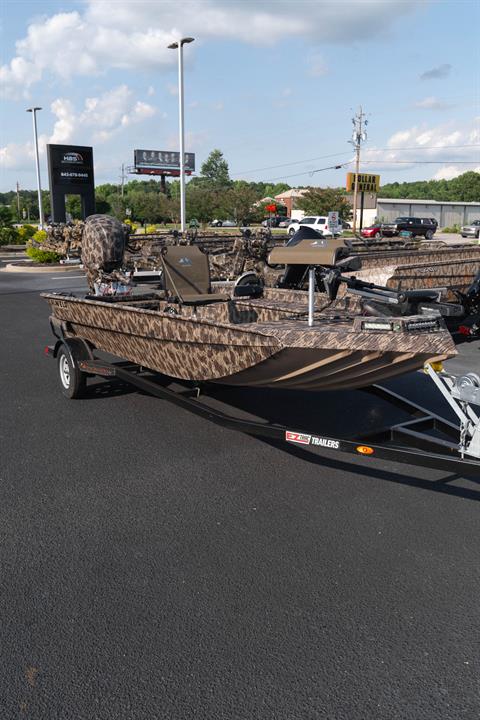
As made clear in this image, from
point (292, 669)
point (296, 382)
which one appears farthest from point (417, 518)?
point (292, 669)

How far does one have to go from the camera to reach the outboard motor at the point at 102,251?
6895 millimetres

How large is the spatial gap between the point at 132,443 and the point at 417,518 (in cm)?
248

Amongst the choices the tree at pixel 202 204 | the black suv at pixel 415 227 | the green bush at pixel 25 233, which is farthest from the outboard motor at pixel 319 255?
the tree at pixel 202 204

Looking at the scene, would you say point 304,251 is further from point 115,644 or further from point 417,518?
point 115,644

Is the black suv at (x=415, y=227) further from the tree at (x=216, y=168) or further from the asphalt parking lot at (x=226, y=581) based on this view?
the tree at (x=216, y=168)

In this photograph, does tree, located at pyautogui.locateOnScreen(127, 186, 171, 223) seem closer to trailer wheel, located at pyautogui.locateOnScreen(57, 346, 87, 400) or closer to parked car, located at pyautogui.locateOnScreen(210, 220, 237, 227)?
parked car, located at pyautogui.locateOnScreen(210, 220, 237, 227)

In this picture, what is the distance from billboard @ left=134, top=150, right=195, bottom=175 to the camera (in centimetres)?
7281

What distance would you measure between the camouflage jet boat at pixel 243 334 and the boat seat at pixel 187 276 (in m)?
0.01

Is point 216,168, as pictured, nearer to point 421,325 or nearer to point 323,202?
point 323,202

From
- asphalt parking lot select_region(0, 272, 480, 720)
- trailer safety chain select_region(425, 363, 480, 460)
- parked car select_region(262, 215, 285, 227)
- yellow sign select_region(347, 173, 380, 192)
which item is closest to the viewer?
asphalt parking lot select_region(0, 272, 480, 720)

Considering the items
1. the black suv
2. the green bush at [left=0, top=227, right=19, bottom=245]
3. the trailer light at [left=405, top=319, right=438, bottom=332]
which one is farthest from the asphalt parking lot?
the black suv

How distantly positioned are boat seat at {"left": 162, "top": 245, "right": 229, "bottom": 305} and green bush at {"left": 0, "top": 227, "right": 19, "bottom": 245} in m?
29.6

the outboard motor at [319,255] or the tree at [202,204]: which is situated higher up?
→ the tree at [202,204]

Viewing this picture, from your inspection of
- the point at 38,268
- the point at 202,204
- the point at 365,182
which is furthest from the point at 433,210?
the point at 38,268
